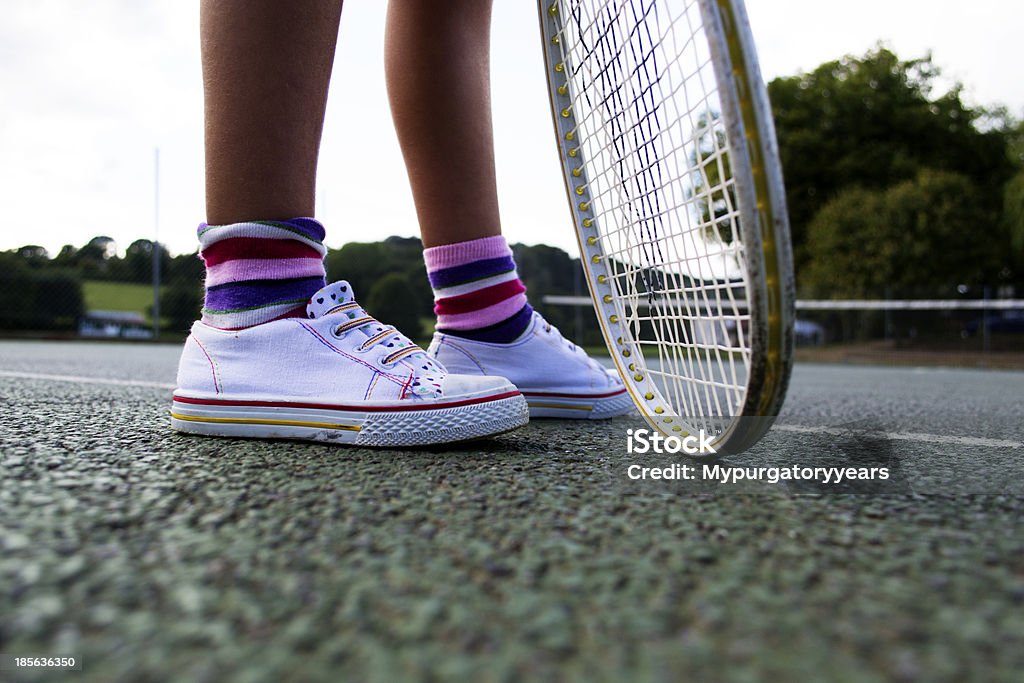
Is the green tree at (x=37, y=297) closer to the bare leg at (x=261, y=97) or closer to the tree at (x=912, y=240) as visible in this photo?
the bare leg at (x=261, y=97)

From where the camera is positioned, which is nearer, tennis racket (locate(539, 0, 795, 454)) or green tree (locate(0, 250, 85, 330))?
tennis racket (locate(539, 0, 795, 454))

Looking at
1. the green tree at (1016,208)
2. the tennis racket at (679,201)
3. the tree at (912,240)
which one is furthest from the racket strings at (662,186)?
the green tree at (1016,208)

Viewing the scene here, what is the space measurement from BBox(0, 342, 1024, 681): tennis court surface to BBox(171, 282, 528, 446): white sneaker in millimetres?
91

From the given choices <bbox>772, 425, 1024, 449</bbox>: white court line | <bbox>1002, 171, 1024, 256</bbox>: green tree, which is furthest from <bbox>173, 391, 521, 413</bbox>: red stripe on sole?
<bbox>1002, 171, 1024, 256</bbox>: green tree

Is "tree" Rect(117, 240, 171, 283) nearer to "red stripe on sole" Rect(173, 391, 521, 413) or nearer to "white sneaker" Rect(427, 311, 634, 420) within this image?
"white sneaker" Rect(427, 311, 634, 420)

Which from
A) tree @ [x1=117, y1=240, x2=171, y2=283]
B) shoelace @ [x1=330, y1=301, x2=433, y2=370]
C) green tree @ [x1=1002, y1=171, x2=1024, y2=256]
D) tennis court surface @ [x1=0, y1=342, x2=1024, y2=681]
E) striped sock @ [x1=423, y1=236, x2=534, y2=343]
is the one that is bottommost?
tennis court surface @ [x1=0, y1=342, x2=1024, y2=681]

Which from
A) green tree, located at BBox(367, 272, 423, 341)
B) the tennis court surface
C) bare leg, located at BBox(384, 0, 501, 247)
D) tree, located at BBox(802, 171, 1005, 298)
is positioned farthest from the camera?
tree, located at BBox(802, 171, 1005, 298)

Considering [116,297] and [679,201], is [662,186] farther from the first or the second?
[116,297]

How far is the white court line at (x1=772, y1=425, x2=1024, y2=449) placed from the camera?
960mm

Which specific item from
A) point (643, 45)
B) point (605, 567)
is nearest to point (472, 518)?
point (605, 567)

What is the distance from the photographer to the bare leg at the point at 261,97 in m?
Result: 0.81

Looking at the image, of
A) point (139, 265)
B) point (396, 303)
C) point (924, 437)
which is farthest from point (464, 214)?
point (139, 265)

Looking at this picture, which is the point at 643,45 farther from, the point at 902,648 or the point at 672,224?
the point at 902,648

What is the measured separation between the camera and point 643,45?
712mm
